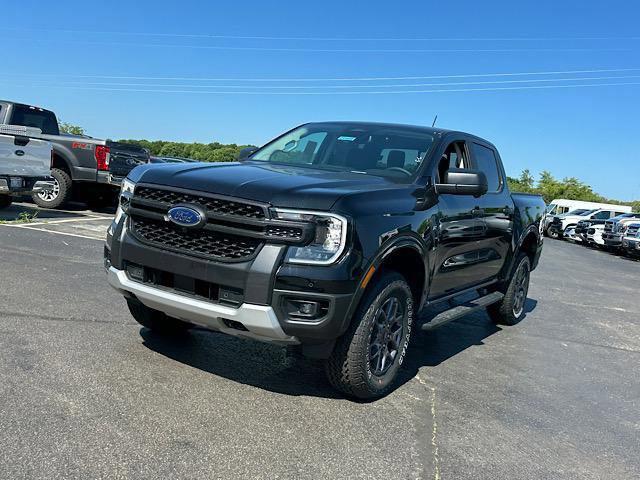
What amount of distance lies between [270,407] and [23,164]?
8.87m

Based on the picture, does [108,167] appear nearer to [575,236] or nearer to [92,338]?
[92,338]

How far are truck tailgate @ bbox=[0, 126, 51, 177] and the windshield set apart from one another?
6.91m

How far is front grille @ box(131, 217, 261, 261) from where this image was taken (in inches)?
137

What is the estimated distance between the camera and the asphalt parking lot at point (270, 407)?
9.81 ft

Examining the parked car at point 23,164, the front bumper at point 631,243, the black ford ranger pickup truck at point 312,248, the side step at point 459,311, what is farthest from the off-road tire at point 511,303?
the front bumper at point 631,243

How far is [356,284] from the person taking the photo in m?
3.50

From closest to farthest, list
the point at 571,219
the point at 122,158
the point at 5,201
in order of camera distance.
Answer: the point at 5,201 < the point at 122,158 < the point at 571,219

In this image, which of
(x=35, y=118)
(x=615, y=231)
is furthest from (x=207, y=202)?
(x=615, y=231)

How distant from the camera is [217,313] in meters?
3.44

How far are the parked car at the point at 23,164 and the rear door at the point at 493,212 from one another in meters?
8.13

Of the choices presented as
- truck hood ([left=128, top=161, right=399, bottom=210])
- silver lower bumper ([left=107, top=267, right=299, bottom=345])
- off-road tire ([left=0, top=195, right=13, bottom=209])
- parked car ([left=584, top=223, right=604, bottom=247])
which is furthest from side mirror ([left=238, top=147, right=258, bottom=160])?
parked car ([left=584, top=223, right=604, bottom=247])

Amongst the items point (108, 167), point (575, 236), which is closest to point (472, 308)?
point (108, 167)

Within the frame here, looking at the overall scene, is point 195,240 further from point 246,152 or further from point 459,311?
point 459,311

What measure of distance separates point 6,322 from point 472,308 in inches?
150
